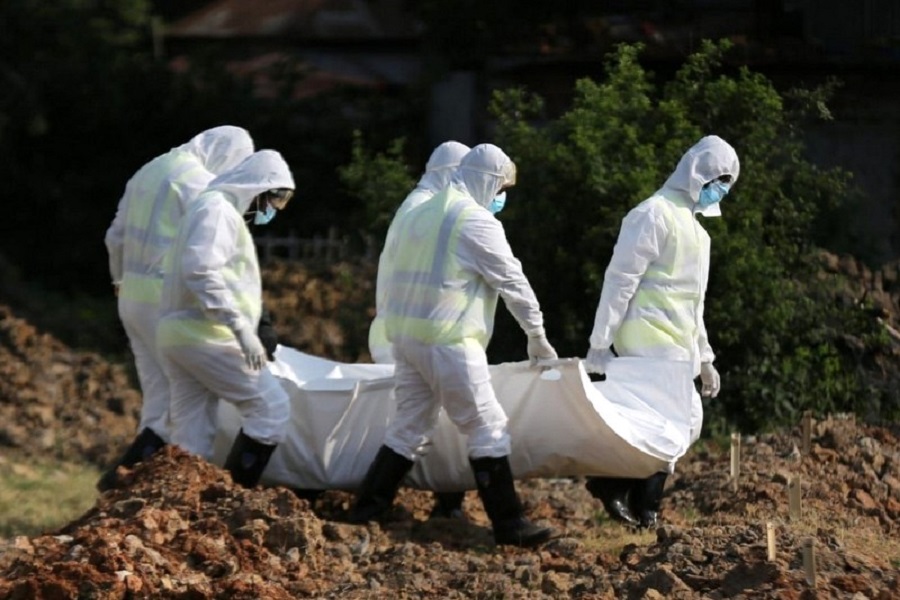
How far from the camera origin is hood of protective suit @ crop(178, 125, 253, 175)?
13.2m

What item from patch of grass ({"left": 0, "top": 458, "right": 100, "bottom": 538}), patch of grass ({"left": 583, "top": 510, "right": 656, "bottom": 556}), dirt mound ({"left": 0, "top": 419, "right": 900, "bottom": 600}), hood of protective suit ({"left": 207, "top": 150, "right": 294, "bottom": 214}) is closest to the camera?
dirt mound ({"left": 0, "top": 419, "right": 900, "bottom": 600})

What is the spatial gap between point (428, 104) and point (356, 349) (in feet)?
25.7

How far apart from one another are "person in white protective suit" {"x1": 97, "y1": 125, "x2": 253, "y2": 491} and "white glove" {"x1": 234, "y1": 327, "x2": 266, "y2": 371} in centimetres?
128

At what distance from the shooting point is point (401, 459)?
11578 millimetres

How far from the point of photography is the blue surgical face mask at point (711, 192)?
1209cm

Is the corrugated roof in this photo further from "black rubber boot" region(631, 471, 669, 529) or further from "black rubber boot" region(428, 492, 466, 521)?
"black rubber boot" region(631, 471, 669, 529)

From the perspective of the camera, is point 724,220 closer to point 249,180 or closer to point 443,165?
point 443,165

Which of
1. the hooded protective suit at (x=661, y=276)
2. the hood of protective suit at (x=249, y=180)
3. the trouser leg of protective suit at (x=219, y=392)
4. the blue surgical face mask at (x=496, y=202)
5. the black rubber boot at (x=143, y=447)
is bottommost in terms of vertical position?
the black rubber boot at (x=143, y=447)

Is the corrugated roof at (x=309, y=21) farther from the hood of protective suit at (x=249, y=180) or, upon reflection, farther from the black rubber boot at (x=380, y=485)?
the black rubber boot at (x=380, y=485)

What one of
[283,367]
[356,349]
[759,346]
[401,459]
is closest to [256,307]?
[283,367]

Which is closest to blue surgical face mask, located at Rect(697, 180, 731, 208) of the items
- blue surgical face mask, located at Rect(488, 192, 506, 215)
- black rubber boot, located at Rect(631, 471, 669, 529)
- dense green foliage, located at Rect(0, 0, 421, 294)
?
blue surgical face mask, located at Rect(488, 192, 506, 215)

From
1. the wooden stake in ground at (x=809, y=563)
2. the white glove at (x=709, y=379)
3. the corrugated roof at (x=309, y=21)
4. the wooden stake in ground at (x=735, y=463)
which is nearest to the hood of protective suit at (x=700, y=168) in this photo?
the white glove at (x=709, y=379)

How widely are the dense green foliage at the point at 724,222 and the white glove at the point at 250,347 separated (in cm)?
355

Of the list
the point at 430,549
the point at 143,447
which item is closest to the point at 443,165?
the point at 143,447
